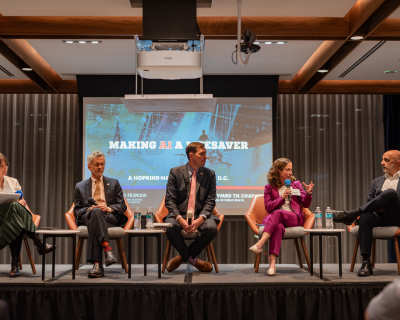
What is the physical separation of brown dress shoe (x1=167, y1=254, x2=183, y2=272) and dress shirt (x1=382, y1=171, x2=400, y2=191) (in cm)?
216

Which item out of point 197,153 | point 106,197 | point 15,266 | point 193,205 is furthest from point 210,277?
point 15,266

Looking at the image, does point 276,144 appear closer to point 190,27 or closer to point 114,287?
point 190,27


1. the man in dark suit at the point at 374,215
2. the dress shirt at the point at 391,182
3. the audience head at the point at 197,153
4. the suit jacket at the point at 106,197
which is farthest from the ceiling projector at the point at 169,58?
the dress shirt at the point at 391,182

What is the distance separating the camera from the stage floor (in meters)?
3.54

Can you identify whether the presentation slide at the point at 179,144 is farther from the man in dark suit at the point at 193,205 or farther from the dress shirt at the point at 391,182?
the dress shirt at the point at 391,182

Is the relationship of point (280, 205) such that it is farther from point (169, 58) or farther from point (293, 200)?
point (169, 58)

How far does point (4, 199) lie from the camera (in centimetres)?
377

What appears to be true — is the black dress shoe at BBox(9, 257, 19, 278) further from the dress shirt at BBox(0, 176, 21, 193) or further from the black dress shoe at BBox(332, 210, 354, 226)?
the black dress shoe at BBox(332, 210, 354, 226)

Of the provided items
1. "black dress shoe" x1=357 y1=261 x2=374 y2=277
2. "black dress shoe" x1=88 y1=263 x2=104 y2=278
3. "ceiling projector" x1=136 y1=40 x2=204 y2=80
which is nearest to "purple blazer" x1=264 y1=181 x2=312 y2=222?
"black dress shoe" x1=357 y1=261 x2=374 y2=277

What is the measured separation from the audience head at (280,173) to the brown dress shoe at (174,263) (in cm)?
118

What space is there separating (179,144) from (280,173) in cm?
224

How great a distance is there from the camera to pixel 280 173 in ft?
14.0

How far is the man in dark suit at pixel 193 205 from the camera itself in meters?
4.10

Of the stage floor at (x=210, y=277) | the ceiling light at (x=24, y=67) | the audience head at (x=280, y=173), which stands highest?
the ceiling light at (x=24, y=67)
